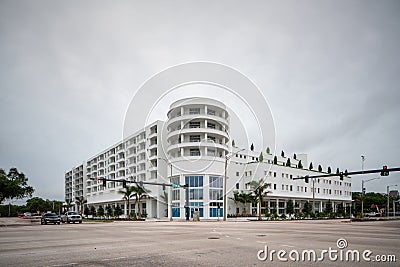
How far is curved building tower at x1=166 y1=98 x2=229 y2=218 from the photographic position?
2697 inches

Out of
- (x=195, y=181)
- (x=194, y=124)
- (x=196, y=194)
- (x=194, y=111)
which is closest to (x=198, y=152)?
(x=195, y=181)

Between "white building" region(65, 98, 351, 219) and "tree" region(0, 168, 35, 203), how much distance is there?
77.3ft

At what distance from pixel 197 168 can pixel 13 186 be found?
42.1m

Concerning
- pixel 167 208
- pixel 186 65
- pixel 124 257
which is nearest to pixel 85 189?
pixel 167 208

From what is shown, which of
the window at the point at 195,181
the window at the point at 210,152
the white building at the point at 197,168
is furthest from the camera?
the window at the point at 210,152

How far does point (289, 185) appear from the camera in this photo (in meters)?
91.8

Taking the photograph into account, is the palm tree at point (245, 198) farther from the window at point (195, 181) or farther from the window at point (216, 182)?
the window at point (195, 181)

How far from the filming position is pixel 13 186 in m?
75.9

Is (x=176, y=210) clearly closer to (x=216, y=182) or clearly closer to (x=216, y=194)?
(x=216, y=194)

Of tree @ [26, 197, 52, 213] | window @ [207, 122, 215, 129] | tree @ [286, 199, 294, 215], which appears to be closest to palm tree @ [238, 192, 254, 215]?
tree @ [286, 199, 294, 215]

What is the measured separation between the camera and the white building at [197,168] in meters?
69.0

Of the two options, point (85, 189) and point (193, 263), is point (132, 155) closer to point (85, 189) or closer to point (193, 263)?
point (85, 189)

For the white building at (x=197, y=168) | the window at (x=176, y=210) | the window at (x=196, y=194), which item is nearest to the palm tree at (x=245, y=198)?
the white building at (x=197, y=168)

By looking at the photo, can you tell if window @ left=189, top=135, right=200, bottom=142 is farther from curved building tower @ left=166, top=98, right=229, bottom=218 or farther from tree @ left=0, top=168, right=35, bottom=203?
tree @ left=0, top=168, right=35, bottom=203
